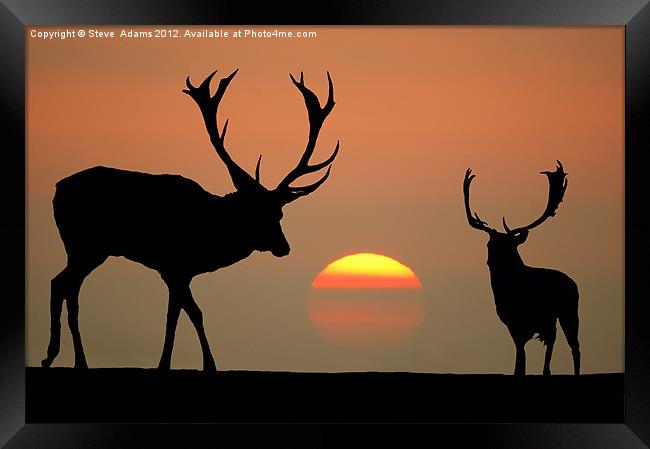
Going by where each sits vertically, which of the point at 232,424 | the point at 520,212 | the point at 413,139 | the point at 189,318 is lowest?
the point at 232,424

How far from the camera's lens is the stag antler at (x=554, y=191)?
3.64 metres

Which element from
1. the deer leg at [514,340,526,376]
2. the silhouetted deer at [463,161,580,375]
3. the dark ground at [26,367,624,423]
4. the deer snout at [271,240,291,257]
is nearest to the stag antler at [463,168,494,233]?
the silhouetted deer at [463,161,580,375]

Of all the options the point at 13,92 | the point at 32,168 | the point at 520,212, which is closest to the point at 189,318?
the point at 32,168

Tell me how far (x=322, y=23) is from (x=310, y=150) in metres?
0.49

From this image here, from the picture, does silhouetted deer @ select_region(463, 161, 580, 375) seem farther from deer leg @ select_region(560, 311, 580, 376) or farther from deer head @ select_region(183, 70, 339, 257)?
deer head @ select_region(183, 70, 339, 257)


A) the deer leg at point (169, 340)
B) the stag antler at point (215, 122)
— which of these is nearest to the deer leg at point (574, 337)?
the stag antler at point (215, 122)

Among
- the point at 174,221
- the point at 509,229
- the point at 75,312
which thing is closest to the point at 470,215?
the point at 509,229

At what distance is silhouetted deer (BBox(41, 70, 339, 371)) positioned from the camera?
366 cm

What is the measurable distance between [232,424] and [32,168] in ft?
4.16

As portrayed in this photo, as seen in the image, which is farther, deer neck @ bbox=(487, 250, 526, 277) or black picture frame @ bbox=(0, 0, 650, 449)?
deer neck @ bbox=(487, 250, 526, 277)

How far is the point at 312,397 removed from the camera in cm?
364

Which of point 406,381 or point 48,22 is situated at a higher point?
point 48,22

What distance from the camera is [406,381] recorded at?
366 cm

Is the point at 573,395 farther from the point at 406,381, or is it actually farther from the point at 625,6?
the point at 625,6
